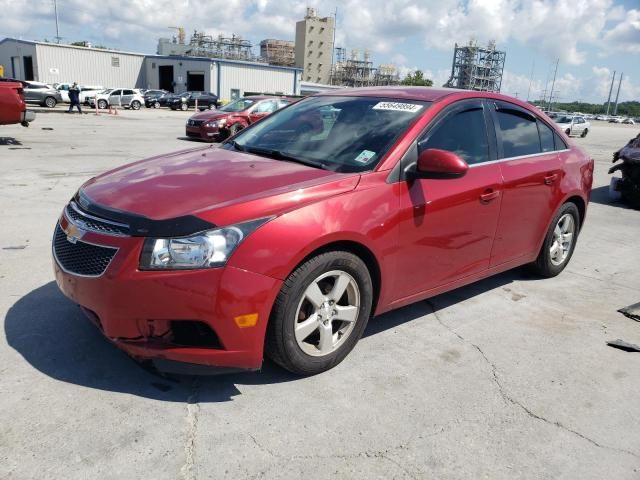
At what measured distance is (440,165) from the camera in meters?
3.36

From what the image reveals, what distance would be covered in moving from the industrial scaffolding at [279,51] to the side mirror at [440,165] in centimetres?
12046

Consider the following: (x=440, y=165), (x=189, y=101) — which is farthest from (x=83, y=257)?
(x=189, y=101)

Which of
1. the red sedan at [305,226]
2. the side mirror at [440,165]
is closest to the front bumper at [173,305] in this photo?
the red sedan at [305,226]

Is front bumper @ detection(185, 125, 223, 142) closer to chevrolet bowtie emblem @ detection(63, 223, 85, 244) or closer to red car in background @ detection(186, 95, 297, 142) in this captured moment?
red car in background @ detection(186, 95, 297, 142)

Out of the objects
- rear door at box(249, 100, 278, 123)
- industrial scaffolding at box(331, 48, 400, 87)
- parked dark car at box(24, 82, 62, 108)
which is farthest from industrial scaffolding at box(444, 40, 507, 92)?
rear door at box(249, 100, 278, 123)

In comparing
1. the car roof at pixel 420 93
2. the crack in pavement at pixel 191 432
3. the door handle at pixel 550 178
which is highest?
the car roof at pixel 420 93

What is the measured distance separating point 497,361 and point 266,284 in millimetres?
1785

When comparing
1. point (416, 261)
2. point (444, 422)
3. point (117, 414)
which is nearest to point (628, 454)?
point (444, 422)

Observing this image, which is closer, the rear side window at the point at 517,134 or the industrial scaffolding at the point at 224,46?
the rear side window at the point at 517,134

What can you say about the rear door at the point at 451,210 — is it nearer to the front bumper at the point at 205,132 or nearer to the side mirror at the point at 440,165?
the side mirror at the point at 440,165

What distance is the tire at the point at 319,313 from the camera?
2.90 m

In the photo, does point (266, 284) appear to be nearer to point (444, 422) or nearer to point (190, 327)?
point (190, 327)

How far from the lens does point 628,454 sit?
2705 mm

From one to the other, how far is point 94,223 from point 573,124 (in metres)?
37.7
